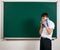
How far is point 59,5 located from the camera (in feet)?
12.2

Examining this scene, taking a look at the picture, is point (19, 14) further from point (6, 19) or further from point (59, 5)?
point (59, 5)

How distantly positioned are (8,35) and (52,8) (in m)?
1.36

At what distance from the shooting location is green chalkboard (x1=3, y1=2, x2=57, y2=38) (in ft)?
12.0

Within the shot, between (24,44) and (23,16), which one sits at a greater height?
(23,16)

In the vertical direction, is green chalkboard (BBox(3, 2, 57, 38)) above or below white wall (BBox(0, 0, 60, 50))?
above

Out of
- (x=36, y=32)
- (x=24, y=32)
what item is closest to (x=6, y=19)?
(x=24, y=32)

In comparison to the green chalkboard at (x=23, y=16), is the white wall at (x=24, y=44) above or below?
below

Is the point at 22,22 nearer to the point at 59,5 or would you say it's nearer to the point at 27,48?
the point at 27,48

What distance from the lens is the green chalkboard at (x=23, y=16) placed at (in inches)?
144

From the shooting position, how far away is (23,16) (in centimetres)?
368

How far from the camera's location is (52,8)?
3678 mm

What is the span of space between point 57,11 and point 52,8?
0.16 metres

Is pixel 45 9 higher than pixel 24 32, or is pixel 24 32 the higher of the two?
pixel 45 9

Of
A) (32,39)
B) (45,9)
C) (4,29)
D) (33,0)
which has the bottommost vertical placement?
(32,39)
